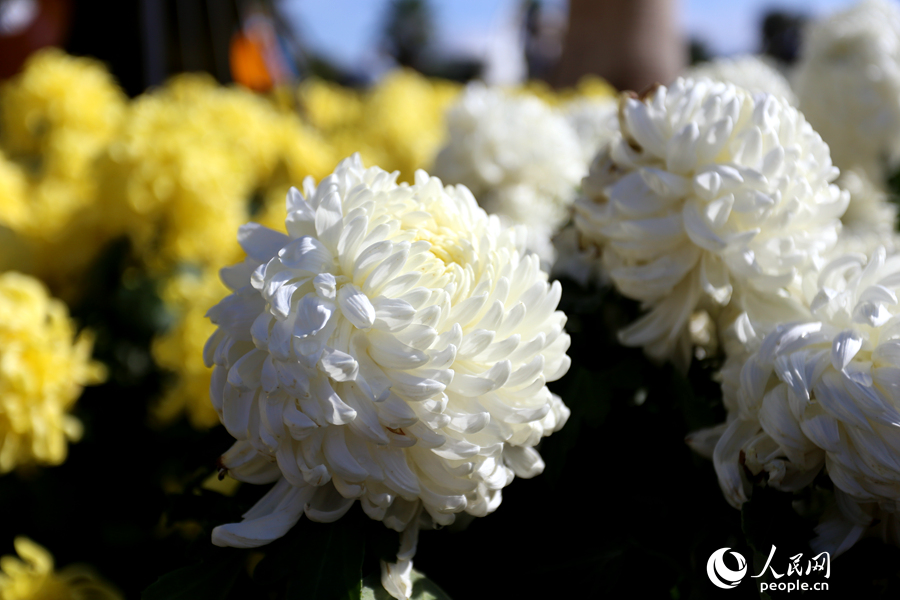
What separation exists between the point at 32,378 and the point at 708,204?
38.2 inches

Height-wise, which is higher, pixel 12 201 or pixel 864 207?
pixel 864 207

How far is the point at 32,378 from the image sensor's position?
0.95 metres

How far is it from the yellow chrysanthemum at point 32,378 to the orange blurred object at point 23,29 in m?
2.33

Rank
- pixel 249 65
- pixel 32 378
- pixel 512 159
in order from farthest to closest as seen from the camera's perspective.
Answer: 1. pixel 249 65
2. pixel 512 159
3. pixel 32 378

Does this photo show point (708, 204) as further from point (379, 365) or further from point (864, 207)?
point (864, 207)

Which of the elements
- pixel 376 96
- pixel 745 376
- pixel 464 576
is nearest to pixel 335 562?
pixel 464 576

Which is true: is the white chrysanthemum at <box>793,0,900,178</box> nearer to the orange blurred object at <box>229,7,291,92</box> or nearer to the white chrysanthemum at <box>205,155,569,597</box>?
the white chrysanthemum at <box>205,155,569,597</box>

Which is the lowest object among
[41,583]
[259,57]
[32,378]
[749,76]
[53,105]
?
[41,583]

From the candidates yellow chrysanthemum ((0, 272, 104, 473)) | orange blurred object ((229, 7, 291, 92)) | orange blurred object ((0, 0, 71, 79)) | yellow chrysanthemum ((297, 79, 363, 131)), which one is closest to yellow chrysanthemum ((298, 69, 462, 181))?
yellow chrysanthemum ((297, 79, 363, 131))

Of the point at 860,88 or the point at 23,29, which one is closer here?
the point at 860,88

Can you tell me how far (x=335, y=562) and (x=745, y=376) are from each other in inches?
14.9

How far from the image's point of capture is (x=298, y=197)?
548mm

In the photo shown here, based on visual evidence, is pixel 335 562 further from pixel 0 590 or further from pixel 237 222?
pixel 237 222

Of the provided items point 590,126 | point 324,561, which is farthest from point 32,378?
point 590,126
